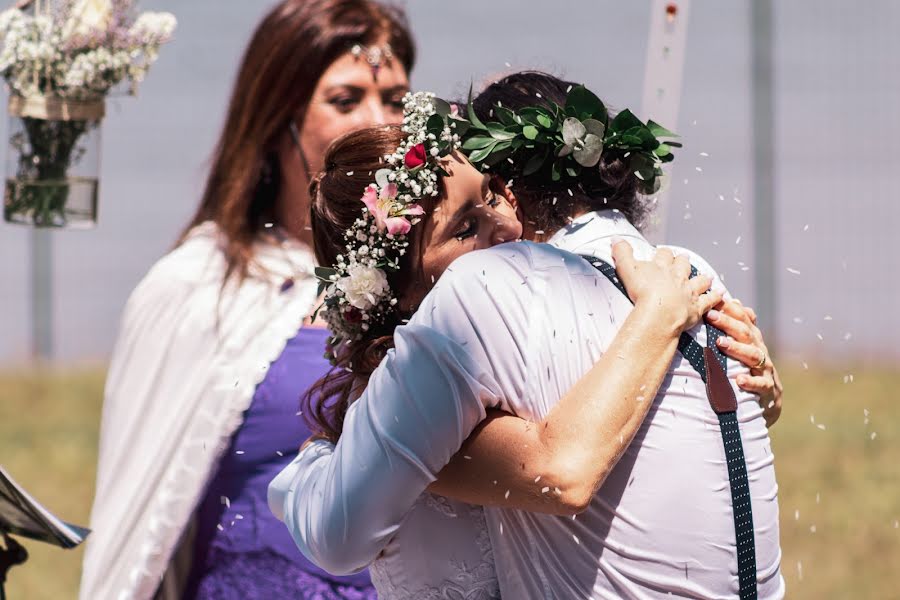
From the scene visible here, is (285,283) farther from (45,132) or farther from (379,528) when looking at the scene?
(379,528)

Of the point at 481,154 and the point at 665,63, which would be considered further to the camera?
the point at 665,63

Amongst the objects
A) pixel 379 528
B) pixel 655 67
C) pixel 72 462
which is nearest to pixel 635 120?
pixel 379 528

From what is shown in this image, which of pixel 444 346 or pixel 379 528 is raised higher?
pixel 444 346

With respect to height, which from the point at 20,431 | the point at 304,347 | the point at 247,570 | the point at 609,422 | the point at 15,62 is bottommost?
the point at 20,431

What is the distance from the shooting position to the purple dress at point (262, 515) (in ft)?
A: 10.1

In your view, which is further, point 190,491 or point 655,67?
point 190,491

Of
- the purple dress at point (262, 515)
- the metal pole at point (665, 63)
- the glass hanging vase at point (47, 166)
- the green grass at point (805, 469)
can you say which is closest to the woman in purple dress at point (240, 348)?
the purple dress at point (262, 515)

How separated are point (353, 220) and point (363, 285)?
0.43 ft

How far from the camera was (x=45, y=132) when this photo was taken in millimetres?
3402

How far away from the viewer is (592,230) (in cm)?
192

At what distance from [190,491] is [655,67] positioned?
5.32 feet

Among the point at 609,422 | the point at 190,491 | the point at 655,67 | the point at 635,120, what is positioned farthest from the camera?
the point at 190,491

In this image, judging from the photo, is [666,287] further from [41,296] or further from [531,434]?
[41,296]

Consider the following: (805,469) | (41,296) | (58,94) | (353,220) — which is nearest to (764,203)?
(805,469)
